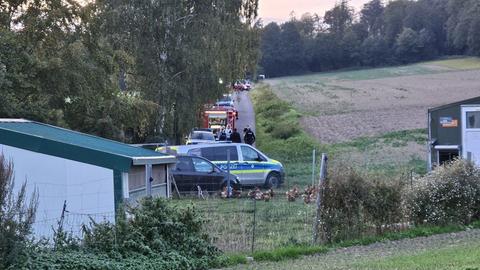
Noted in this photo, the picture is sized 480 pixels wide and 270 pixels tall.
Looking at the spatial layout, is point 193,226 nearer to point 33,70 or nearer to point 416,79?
point 33,70

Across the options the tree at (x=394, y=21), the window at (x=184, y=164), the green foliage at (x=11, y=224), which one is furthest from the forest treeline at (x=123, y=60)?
the tree at (x=394, y=21)

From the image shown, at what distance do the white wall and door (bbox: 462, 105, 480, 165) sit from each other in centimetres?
1539

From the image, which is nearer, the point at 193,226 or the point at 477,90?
the point at 193,226

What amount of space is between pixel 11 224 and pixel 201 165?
14536 mm

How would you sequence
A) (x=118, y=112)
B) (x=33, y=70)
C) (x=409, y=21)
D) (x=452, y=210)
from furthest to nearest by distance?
(x=409, y=21) → (x=118, y=112) → (x=33, y=70) → (x=452, y=210)

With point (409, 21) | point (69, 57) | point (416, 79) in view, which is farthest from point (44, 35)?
point (409, 21)

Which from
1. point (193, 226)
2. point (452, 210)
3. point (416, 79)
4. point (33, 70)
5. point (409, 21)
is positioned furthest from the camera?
point (409, 21)

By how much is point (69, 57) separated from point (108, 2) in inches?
536

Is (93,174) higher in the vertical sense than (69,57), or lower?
lower

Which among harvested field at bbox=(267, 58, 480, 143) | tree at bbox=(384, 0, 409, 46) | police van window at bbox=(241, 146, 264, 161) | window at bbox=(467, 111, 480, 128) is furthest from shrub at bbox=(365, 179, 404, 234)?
tree at bbox=(384, 0, 409, 46)

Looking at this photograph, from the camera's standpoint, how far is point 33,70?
71.7 ft

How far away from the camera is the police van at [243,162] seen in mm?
24344

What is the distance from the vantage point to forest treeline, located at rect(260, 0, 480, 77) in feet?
490

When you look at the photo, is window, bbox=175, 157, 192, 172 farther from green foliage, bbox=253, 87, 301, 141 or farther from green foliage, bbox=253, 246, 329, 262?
green foliage, bbox=253, 87, 301, 141
